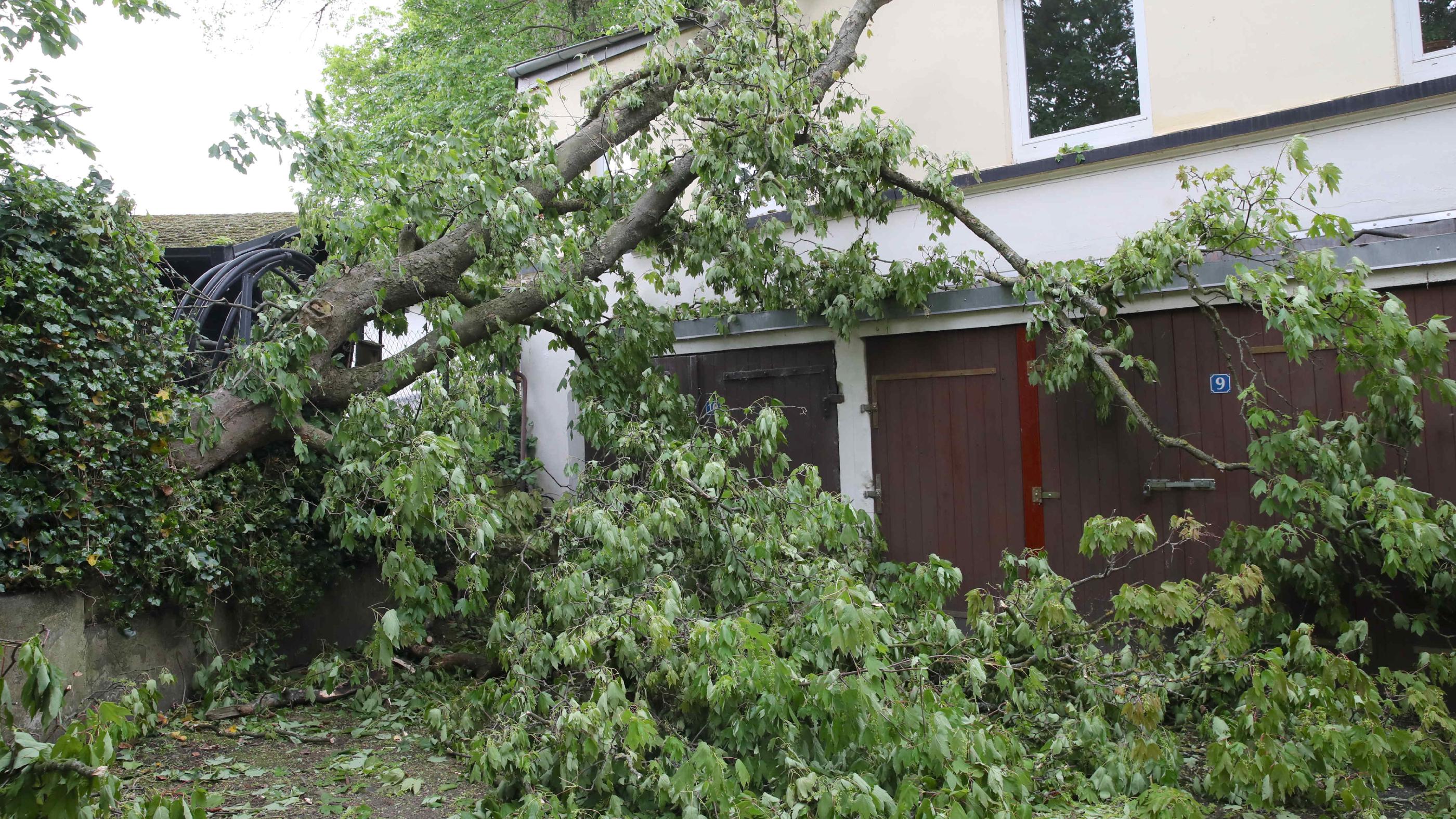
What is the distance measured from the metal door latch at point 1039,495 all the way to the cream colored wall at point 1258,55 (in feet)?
8.01

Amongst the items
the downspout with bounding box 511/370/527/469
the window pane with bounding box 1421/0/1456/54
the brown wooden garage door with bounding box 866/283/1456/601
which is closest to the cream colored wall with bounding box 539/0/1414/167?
the window pane with bounding box 1421/0/1456/54

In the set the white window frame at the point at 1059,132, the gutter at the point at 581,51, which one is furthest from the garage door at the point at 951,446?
the gutter at the point at 581,51

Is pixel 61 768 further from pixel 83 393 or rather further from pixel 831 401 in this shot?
pixel 831 401

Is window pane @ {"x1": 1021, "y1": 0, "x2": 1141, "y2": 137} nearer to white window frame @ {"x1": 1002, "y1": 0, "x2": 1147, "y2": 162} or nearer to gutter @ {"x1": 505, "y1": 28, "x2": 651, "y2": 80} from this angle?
white window frame @ {"x1": 1002, "y1": 0, "x2": 1147, "y2": 162}

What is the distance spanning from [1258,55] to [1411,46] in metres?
Answer: 0.76

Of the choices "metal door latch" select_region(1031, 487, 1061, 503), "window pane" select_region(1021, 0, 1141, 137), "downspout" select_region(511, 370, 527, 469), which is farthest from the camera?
"downspout" select_region(511, 370, 527, 469)

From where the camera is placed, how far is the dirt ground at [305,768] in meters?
3.85

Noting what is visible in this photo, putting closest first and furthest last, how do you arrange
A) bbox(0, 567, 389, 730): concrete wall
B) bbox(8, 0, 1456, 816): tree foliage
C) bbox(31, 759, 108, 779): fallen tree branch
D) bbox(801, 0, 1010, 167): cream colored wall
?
bbox(31, 759, 108, 779): fallen tree branch < bbox(8, 0, 1456, 816): tree foliage < bbox(0, 567, 389, 730): concrete wall < bbox(801, 0, 1010, 167): cream colored wall

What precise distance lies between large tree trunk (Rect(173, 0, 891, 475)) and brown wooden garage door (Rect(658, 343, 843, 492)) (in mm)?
1280

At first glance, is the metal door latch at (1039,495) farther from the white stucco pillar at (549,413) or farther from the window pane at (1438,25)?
the white stucco pillar at (549,413)

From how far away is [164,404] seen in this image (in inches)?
190

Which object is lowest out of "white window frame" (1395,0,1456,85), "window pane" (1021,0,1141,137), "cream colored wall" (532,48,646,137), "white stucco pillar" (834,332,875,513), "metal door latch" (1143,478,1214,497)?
"metal door latch" (1143,478,1214,497)

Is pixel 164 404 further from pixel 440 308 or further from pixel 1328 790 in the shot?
pixel 1328 790

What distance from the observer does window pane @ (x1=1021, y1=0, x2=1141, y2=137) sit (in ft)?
20.5
